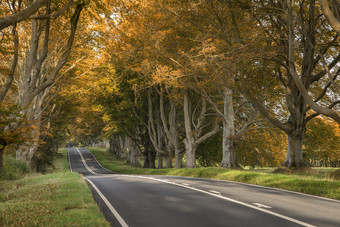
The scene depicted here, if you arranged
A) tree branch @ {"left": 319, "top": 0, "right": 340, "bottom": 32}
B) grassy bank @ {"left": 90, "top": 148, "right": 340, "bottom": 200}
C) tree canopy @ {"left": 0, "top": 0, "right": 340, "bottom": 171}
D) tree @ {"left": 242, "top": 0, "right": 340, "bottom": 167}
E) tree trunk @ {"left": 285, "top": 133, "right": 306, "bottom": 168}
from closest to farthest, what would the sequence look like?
1. tree branch @ {"left": 319, "top": 0, "right": 340, "bottom": 32}
2. grassy bank @ {"left": 90, "top": 148, "right": 340, "bottom": 200}
3. tree canopy @ {"left": 0, "top": 0, "right": 340, "bottom": 171}
4. tree @ {"left": 242, "top": 0, "right": 340, "bottom": 167}
5. tree trunk @ {"left": 285, "top": 133, "right": 306, "bottom": 168}

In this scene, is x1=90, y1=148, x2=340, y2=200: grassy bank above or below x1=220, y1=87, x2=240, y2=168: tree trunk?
below

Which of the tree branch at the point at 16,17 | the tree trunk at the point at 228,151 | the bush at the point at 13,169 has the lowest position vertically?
the bush at the point at 13,169

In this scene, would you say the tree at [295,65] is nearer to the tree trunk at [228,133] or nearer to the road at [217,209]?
the tree trunk at [228,133]

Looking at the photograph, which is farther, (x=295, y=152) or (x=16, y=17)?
(x=295, y=152)

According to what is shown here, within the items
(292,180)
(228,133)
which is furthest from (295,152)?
(228,133)

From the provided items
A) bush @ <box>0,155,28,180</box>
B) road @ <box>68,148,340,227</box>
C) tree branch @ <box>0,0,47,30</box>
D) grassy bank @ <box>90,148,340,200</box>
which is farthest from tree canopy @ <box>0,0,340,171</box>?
road @ <box>68,148,340,227</box>

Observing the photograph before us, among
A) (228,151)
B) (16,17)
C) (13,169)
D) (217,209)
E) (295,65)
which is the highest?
(295,65)

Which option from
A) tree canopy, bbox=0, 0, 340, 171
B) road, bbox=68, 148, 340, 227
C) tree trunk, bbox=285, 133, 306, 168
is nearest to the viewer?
road, bbox=68, 148, 340, 227

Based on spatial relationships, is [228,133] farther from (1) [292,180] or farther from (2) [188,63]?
(1) [292,180]

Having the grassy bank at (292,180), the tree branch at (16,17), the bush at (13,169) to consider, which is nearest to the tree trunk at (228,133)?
the grassy bank at (292,180)

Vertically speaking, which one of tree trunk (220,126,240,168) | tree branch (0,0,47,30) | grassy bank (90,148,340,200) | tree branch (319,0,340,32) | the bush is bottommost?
the bush

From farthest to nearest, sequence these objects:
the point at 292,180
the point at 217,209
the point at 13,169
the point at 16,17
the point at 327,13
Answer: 1. the point at 13,169
2. the point at 292,180
3. the point at 327,13
4. the point at 217,209
5. the point at 16,17

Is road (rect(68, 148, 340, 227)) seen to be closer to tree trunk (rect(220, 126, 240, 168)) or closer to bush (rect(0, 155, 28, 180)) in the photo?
bush (rect(0, 155, 28, 180))

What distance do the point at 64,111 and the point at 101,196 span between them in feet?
66.4
